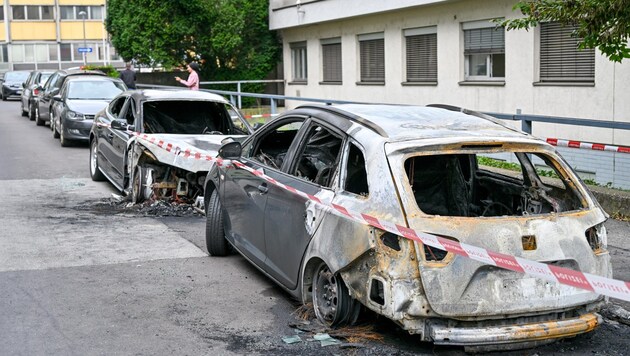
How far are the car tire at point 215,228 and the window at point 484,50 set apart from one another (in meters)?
12.4

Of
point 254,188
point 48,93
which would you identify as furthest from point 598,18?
point 48,93

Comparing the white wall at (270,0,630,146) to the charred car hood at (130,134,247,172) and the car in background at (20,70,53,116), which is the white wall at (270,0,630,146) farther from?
the car in background at (20,70,53,116)

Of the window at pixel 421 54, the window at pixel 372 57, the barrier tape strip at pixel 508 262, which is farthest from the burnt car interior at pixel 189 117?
the window at pixel 372 57

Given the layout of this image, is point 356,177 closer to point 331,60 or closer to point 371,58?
point 371,58

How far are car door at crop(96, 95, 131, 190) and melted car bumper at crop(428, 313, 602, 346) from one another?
783 centimetres

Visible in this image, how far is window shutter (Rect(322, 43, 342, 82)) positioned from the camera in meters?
28.8

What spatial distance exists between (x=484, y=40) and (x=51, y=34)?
56211 mm

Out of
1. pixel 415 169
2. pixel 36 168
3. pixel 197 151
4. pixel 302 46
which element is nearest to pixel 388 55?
pixel 302 46

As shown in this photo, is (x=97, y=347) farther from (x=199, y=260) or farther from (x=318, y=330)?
(x=199, y=260)

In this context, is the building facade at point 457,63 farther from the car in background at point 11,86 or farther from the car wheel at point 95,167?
the car in background at point 11,86

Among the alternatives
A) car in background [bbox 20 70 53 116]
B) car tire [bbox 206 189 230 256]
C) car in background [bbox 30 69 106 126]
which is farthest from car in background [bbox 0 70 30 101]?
car tire [bbox 206 189 230 256]

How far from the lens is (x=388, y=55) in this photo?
24.9 metres

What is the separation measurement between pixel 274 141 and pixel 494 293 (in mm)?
3583

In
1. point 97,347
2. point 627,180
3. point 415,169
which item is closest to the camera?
point 97,347
